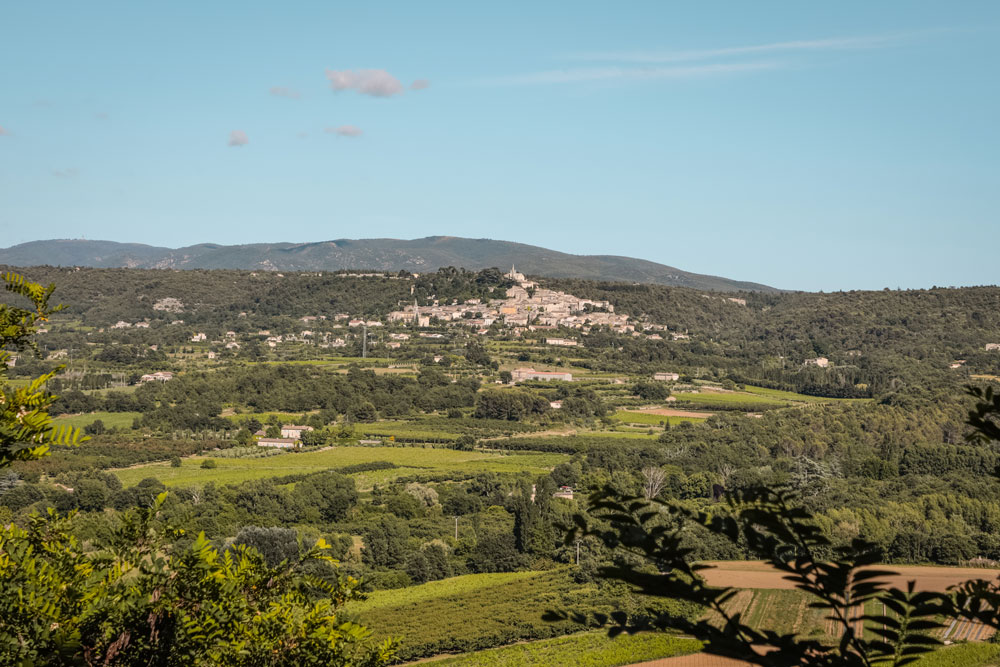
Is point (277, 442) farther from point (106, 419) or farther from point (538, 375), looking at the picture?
point (538, 375)

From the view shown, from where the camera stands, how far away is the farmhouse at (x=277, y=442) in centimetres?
4797

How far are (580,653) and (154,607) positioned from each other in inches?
716

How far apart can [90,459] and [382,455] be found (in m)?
13.4

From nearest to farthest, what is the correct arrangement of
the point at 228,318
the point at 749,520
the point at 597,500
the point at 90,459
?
the point at 749,520 → the point at 597,500 → the point at 90,459 → the point at 228,318

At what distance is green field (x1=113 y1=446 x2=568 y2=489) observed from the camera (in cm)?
3953

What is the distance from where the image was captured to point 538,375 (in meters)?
69.4

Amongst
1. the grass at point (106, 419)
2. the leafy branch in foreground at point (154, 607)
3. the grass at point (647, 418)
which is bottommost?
the grass at point (106, 419)

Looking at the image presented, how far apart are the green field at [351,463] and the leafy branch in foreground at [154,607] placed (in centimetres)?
3117

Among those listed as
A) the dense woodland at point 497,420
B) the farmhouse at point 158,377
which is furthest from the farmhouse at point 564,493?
the farmhouse at point 158,377

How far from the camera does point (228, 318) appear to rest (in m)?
100

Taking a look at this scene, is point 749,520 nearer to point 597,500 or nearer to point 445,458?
point 597,500

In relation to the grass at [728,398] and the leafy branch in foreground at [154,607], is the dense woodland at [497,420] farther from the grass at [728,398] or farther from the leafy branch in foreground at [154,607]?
the grass at [728,398]

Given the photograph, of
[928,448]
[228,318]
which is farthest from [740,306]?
[928,448]

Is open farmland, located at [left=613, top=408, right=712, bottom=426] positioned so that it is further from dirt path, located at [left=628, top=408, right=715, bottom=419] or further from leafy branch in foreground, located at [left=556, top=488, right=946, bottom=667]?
leafy branch in foreground, located at [left=556, top=488, right=946, bottom=667]
